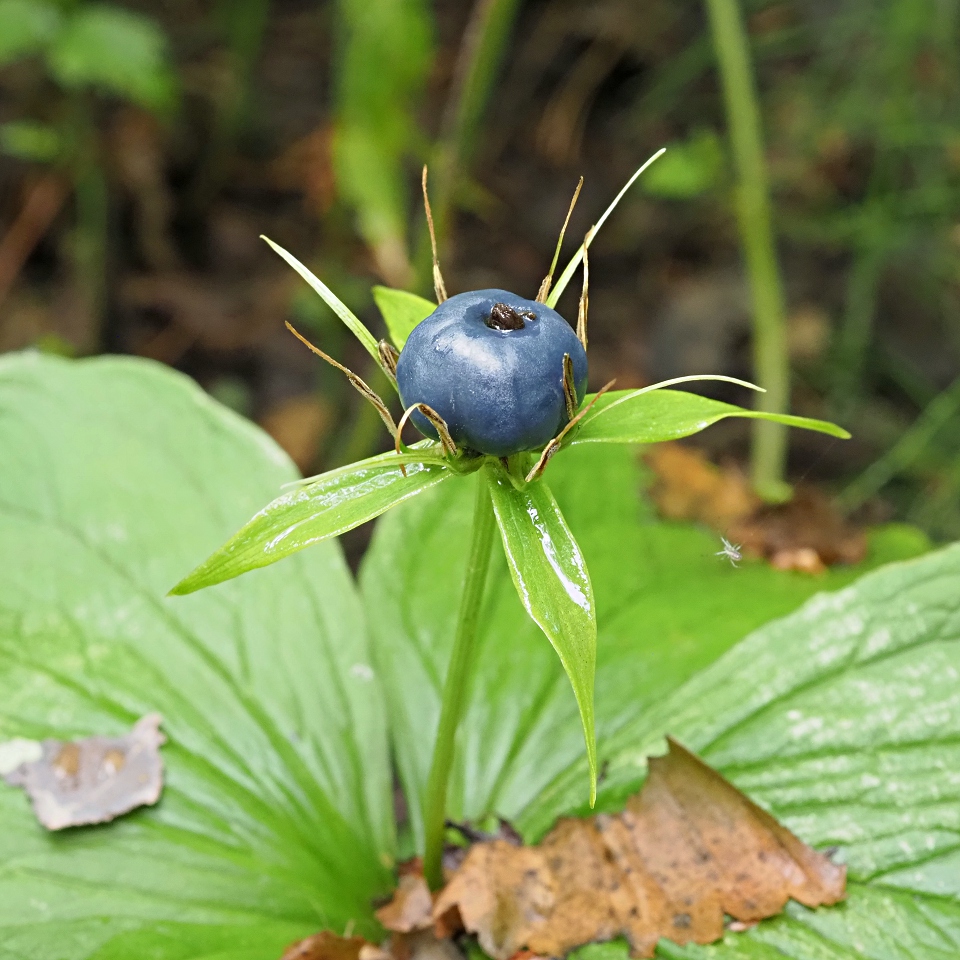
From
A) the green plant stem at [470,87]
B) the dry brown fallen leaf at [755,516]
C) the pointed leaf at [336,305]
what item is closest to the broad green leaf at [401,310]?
the pointed leaf at [336,305]

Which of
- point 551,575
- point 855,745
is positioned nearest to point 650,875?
point 855,745

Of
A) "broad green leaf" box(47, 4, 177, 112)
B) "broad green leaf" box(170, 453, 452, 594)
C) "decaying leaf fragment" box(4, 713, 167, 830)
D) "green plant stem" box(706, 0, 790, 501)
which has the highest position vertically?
"broad green leaf" box(47, 4, 177, 112)

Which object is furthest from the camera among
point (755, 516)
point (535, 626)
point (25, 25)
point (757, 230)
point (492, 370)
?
point (757, 230)

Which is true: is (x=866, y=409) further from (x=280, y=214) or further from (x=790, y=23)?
(x=280, y=214)

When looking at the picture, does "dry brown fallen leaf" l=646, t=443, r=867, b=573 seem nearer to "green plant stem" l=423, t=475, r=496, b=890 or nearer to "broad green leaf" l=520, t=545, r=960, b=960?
"broad green leaf" l=520, t=545, r=960, b=960

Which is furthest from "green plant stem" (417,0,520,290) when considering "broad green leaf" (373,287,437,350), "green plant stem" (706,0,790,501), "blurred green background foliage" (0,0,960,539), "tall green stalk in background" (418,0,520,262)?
"broad green leaf" (373,287,437,350)

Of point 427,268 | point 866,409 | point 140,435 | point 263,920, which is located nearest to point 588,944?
point 263,920

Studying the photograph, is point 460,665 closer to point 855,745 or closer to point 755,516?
point 855,745
